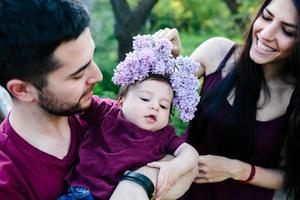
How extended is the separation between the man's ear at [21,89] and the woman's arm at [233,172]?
3.02 feet

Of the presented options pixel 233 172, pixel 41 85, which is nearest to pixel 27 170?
pixel 41 85

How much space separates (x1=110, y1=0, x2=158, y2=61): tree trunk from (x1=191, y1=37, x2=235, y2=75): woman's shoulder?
1.55 m

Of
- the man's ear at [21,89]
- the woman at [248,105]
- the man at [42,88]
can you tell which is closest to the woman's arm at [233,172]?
the woman at [248,105]

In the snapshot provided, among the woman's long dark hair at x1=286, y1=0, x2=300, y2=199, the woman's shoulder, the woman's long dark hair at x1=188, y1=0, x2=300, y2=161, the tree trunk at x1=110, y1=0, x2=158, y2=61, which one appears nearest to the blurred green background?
the tree trunk at x1=110, y1=0, x2=158, y2=61

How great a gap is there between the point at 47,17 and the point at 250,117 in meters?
1.33

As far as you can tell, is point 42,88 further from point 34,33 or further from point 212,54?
point 212,54

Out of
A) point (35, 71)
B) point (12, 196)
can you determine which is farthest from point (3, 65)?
point (12, 196)

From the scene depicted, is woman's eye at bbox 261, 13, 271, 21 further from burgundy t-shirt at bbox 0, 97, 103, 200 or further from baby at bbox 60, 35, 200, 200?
burgundy t-shirt at bbox 0, 97, 103, 200

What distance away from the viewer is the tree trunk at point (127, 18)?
424cm

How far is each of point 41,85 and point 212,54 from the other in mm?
1225

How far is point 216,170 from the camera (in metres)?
2.46

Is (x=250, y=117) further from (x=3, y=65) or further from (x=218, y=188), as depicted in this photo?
(x=3, y=65)

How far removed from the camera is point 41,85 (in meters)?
1.79

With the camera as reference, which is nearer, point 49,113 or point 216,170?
point 49,113
